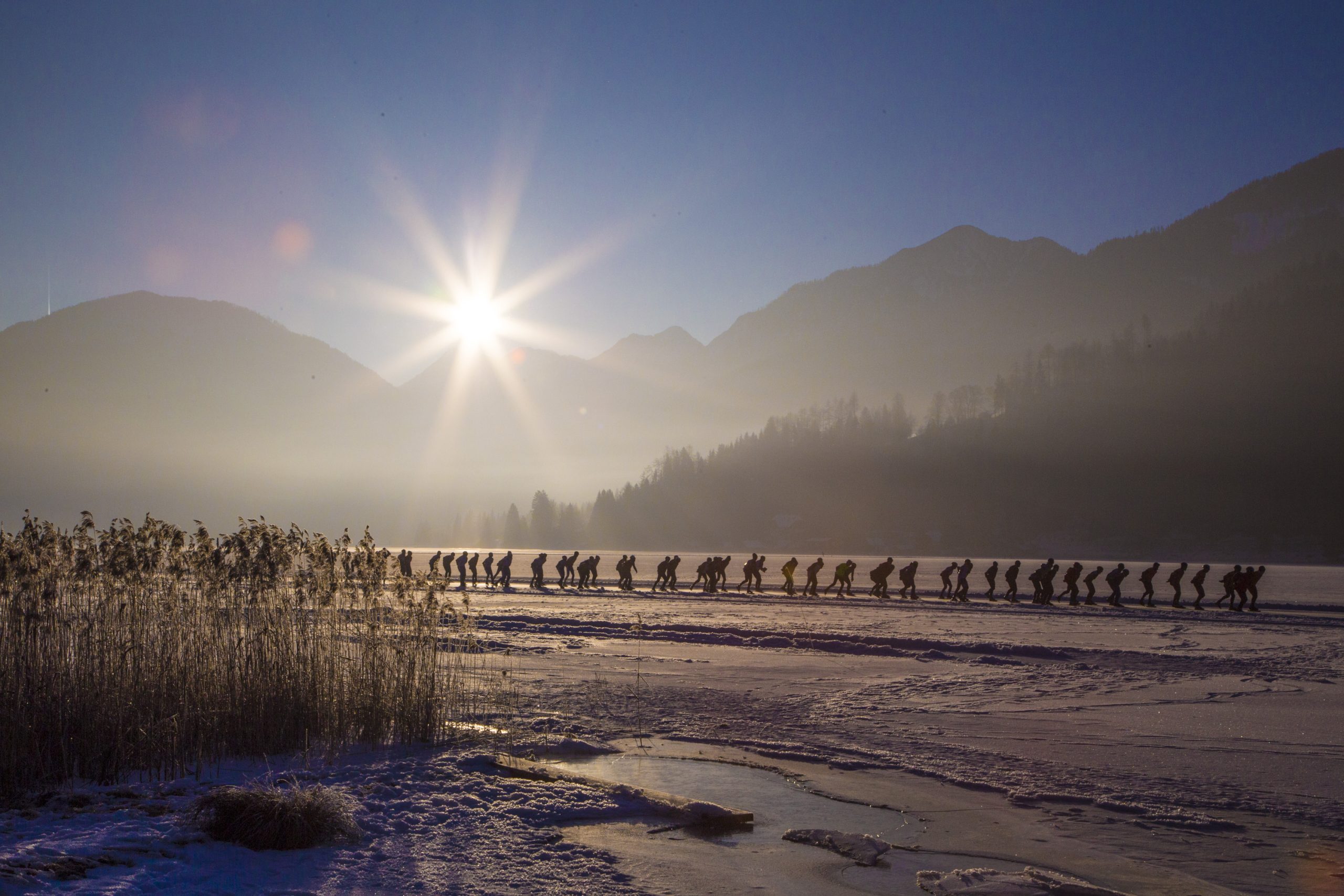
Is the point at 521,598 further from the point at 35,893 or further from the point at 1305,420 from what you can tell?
the point at 1305,420

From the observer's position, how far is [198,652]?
887cm

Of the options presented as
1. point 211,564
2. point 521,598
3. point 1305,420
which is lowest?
point 521,598

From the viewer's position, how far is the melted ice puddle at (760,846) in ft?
19.9

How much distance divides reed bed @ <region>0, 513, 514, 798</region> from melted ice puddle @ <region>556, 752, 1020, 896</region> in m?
2.53

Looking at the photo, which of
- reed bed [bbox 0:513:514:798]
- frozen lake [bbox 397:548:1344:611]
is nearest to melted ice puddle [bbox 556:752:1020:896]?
reed bed [bbox 0:513:514:798]

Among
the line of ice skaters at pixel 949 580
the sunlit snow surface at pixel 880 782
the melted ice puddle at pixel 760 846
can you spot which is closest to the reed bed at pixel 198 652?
the sunlit snow surface at pixel 880 782

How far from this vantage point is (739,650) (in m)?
19.3

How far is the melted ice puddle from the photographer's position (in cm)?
606

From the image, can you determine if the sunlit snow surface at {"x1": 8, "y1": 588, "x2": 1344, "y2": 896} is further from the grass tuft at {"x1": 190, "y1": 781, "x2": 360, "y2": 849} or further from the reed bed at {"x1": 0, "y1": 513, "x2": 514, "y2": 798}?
the reed bed at {"x1": 0, "y1": 513, "x2": 514, "y2": 798}

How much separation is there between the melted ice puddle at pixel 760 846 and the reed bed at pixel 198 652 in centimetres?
253

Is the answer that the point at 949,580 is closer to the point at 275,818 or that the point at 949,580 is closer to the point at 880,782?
the point at 880,782

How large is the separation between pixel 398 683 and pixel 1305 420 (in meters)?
224

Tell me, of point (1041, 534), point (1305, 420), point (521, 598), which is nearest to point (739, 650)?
point (521, 598)

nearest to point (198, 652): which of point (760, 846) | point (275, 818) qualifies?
point (275, 818)
